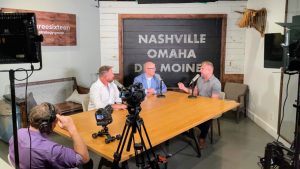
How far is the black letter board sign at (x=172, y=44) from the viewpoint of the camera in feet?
17.9

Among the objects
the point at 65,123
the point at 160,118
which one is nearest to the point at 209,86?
the point at 160,118

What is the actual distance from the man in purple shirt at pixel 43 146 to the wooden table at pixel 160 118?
0.86 feet

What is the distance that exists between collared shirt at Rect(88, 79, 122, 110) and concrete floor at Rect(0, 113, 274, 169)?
2.22 feet

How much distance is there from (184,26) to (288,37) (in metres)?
3.54

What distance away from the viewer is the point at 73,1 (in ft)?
15.9

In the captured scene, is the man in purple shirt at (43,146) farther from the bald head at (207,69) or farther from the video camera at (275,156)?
the bald head at (207,69)

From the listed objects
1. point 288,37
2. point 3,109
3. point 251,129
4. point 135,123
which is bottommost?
point 251,129

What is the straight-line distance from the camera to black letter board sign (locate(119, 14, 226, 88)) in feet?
17.9

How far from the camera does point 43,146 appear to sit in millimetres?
1796

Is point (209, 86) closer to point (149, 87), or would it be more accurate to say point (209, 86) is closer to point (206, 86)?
point (206, 86)

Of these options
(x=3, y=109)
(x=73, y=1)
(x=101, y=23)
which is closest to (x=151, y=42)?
(x=101, y=23)

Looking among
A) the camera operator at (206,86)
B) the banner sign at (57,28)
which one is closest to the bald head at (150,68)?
the camera operator at (206,86)

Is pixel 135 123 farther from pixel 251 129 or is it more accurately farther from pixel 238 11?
pixel 238 11

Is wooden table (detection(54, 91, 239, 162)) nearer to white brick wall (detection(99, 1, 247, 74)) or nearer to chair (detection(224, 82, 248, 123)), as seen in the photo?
chair (detection(224, 82, 248, 123))
